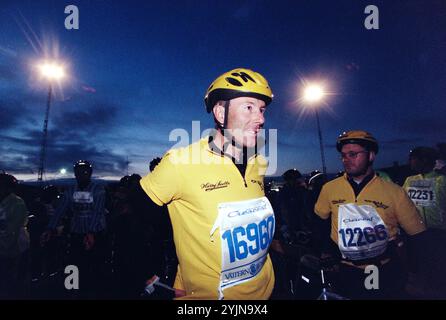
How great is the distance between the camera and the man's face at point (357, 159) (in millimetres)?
4309

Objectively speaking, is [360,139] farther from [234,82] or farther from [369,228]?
[234,82]

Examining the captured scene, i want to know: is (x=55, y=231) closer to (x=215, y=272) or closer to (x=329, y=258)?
(x=215, y=272)

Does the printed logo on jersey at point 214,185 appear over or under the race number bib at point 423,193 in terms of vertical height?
over

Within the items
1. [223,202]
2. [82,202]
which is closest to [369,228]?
[223,202]

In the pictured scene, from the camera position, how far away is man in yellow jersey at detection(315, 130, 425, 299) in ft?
12.9

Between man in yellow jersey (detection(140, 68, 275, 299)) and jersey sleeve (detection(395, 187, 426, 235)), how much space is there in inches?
92.5

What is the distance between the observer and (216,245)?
254cm

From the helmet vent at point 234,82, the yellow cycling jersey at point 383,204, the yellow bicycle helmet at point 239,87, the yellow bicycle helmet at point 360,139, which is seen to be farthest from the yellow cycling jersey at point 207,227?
the yellow bicycle helmet at point 360,139

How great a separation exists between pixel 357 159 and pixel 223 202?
9.18 ft

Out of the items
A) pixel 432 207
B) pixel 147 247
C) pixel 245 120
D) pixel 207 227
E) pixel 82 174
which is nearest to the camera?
pixel 147 247

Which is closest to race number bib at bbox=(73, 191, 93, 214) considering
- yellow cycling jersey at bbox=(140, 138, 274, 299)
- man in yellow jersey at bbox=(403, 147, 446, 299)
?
yellow cycling jersey at bbox=(140, 138, 274, 299)

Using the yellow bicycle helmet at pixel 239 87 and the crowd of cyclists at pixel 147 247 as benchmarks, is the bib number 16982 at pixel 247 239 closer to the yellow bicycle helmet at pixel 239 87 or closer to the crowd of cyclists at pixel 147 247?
the crowd of cyclists at pixel 147 247

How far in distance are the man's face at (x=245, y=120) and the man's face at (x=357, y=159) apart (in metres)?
2.22

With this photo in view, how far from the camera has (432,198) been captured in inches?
285
